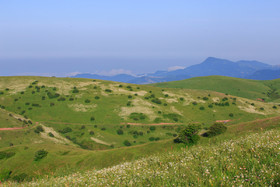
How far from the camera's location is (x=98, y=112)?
10931 centimetres

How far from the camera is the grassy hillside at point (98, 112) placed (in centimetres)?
8131

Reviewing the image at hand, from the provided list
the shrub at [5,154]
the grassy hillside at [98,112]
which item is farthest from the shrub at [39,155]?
the shrub at [5,154]

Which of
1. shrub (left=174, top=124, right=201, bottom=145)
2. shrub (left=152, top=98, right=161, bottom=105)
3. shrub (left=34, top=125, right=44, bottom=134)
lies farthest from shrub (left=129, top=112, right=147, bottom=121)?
shrub (left=174, top=124, right=201, bottom=145)

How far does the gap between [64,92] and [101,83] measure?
2983 centimetres

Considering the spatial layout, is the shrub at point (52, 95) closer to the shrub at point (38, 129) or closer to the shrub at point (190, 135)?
the shrub at point (38, 129)

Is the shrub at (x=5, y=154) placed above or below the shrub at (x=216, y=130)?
below

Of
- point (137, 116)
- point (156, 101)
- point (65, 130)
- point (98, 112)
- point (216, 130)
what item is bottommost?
point (65, 130)

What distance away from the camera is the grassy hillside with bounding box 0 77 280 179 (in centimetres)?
8131

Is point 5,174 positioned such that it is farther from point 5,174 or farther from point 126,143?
point 126,143

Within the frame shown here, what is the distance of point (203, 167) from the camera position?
368 inches

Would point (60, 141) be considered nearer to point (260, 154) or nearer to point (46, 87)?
point (46, 87)

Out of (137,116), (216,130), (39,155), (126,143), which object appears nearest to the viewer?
(216,130)

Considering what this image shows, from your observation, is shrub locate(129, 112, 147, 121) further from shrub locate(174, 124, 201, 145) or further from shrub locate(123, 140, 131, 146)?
shrub locate(174, 124, 201, 145)

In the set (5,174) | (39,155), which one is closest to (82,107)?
(39,155)
